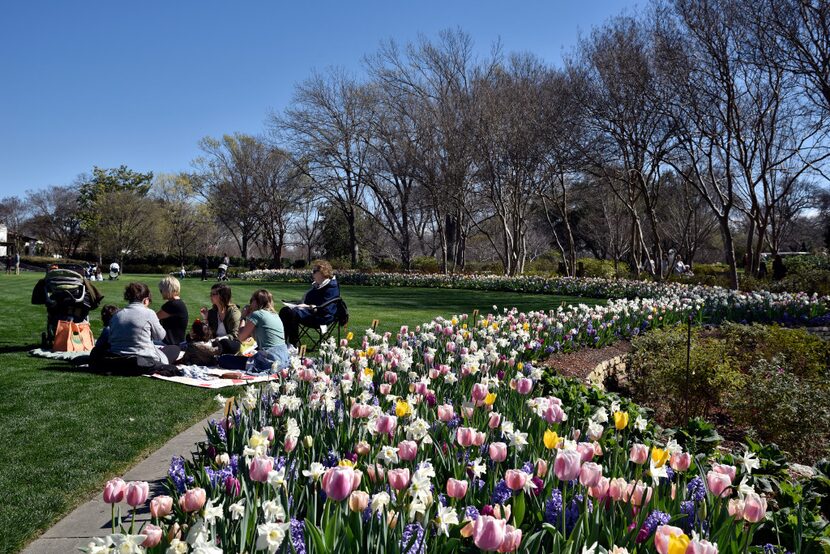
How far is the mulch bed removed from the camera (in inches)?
263

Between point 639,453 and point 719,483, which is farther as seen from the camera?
point 639,453

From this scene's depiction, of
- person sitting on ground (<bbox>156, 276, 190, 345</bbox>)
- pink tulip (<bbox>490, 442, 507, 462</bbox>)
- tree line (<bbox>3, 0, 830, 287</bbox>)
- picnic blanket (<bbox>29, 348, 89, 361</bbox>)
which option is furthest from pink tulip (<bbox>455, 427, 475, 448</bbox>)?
tree line (<bbox>3, 0, 830, 287</bbox>)

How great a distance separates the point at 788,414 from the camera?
4.73 meters

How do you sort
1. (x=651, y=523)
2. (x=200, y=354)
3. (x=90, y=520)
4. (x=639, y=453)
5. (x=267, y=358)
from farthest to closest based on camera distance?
(x=200, y=354) < (x=267, y=358) < (x=90, y=520) < (x=639, y=453) < (x=651, y=523)

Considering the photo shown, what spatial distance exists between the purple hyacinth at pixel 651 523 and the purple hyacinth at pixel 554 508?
264 millimetres

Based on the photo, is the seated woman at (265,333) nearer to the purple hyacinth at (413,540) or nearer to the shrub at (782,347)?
the shrub at (782,347)

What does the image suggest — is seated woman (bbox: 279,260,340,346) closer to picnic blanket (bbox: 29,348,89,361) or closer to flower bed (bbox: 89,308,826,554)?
picnic blanket (bbox: 29,348,89,361)

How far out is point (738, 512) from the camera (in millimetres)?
1866

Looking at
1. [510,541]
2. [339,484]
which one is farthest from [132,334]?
[510,541]

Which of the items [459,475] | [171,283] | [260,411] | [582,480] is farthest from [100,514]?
[171,283]

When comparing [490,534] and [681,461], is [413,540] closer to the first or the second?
[490,534]

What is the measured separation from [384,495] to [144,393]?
497 cm

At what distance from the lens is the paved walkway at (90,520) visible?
298 cm

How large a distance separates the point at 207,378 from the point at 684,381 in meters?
4.91
